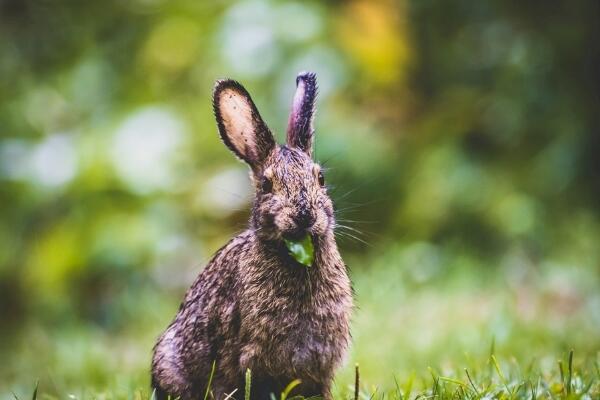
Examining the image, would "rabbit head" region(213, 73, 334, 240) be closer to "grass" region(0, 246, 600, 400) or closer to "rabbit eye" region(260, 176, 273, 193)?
"rabbit eye" region(260, 176, 273, 193)

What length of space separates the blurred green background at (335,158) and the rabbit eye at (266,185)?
10.0 feet

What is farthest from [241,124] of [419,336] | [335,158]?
[335,158]

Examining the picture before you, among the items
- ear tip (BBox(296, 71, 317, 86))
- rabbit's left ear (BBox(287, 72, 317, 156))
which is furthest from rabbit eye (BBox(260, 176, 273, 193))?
ear tip (BBox(296, 71, 317, 86))

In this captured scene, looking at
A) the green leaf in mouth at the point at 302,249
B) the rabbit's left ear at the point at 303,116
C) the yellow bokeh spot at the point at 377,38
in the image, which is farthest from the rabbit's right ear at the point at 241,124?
the yellow bokeh spot at the point at 377,38

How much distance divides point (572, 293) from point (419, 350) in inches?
69.3

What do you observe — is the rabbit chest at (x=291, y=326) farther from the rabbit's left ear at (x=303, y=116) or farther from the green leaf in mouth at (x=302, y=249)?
the rabbit's left ear at (x=303, y=116)

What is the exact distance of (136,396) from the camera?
3453 millimetres

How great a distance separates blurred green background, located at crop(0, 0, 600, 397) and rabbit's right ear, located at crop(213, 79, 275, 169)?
3.01m

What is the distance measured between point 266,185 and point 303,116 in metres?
0.34

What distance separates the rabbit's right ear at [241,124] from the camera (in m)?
3.14

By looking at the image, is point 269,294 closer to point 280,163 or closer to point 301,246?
point 301,246

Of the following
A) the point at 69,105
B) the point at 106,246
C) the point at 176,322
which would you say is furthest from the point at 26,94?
the point at 176,322

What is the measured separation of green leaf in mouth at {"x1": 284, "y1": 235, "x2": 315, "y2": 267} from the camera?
2.96 meters

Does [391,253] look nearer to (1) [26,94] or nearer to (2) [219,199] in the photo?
(2) [219,199]
